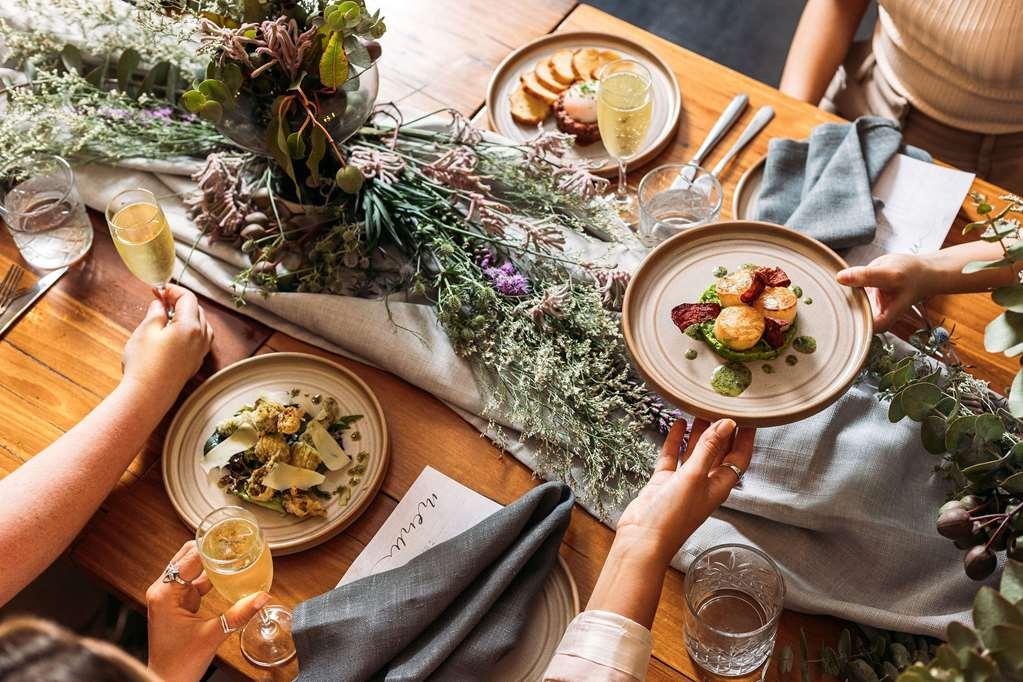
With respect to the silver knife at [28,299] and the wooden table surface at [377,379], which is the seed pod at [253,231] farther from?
the silver knife at [28,299]

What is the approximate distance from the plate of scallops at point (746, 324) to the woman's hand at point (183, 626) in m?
0.63

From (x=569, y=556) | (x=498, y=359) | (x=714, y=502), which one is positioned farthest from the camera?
(x=498, y=359)

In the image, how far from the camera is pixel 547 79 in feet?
5.93

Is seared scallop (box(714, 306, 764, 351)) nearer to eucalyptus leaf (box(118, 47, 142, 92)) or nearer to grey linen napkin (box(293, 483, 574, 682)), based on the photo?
grey linen napkin (box(293, 483, 574, 682))

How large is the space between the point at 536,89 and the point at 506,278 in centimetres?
46

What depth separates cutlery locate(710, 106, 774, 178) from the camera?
5.66 ft

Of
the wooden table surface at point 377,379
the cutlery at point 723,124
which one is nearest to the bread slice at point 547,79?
the wooden table surface at point 377,379

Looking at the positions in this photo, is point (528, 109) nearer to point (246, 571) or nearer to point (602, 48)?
point (602, 48)

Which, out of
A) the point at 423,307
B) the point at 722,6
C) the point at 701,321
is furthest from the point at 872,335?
the point at 722,6

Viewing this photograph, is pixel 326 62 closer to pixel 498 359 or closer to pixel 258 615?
pixel 498 359

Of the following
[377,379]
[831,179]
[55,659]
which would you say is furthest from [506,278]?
[55,659]

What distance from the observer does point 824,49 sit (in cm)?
204

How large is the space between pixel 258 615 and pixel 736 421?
0.69 metres

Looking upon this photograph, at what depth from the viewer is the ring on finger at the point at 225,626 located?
1.23 meters
